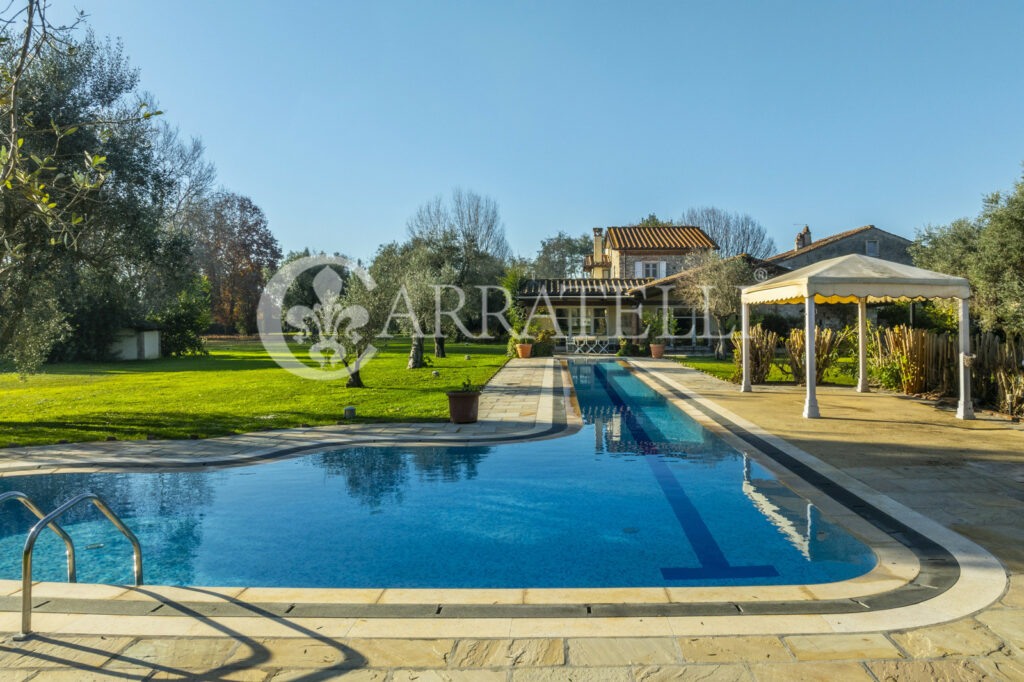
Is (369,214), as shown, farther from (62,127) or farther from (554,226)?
(554,226)

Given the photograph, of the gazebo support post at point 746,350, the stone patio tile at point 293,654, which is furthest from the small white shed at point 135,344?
the stone patio tile at point 293,654

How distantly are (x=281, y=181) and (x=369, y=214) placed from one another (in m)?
7.57

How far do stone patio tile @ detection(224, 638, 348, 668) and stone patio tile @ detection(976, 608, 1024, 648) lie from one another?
3.08 meters

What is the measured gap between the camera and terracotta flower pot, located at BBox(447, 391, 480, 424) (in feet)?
32.7

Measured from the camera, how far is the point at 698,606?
349 centimetres

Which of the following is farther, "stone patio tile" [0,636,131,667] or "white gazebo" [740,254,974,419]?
"white gazebo" [740,254,974,419]

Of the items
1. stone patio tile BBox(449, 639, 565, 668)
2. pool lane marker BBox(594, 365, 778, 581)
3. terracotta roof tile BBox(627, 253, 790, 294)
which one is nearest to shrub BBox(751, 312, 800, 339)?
terracotta roof tile BBox(627, 253, 790, 294)

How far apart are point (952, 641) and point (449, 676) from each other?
93.2 inches

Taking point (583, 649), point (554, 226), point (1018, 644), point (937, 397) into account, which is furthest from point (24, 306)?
point (554, 226)

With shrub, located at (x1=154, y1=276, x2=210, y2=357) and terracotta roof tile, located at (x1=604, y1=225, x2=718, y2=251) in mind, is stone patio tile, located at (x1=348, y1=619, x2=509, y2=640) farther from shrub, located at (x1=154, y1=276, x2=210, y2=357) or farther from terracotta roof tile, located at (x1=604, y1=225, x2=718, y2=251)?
terracotta roof tile, located at (x1=604, y1=225, x2=718, y2=251)

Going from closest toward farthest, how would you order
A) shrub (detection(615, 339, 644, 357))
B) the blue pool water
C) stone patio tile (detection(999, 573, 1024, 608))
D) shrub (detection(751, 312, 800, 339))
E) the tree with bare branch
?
stone patio tile (detection(999, 573, 1024, 608))
the blue pool water
shrub (detection(751, 312, 800, 339))
shrub (detection(615, 339, 644, 357))
the tree with bare branch

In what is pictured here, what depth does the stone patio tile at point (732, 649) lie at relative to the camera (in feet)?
9.34

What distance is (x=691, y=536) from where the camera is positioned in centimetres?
518

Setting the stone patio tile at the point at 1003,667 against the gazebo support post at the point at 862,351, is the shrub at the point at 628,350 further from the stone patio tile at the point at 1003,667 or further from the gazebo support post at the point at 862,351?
the stone patio tile at the point at 1003,667
